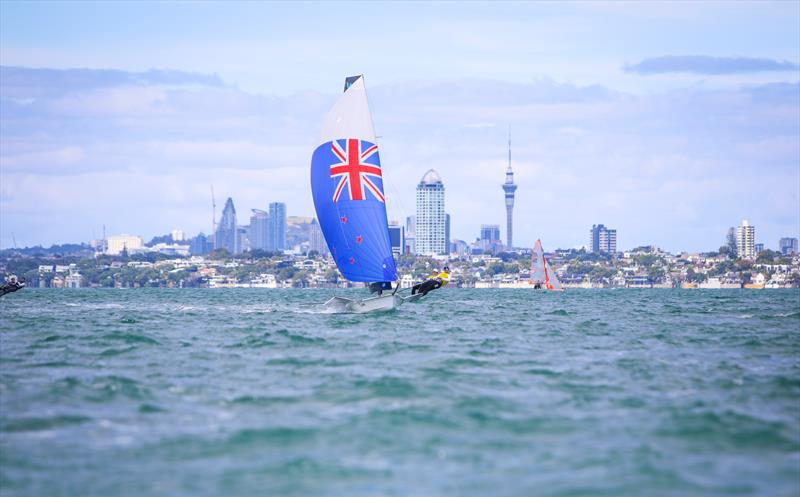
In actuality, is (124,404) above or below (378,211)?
below

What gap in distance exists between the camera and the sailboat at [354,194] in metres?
51.8

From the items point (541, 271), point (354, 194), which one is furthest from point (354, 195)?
point (541, 271)

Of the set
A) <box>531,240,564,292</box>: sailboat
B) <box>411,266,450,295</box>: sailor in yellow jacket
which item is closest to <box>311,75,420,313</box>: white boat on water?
<box>411,266,450,295</box>: sailor in yellow jacket

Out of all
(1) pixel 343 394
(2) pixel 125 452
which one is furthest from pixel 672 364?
(2) pixel 125 452

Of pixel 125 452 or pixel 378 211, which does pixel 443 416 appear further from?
pixel 378 211

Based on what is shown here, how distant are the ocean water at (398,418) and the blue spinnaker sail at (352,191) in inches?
580

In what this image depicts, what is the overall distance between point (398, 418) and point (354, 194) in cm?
3091

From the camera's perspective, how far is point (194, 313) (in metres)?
63.3

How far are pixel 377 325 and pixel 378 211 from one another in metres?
8.74

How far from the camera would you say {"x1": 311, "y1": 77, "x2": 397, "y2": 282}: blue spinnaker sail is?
5181 cm

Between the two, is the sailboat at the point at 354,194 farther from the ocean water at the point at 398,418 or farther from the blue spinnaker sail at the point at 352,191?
the ocean water at the point at 398,418

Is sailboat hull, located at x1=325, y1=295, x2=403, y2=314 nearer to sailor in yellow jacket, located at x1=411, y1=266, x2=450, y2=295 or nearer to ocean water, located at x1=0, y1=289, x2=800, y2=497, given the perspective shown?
sailor in yellow jacket, located at x1=411, y1=266, x2=450, y2=295

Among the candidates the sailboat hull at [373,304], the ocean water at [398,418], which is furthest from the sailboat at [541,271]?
the ocean water at [398,418]

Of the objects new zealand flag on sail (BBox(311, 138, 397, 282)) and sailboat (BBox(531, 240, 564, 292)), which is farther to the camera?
sailboat (BBox(531, 240, 564, 292))
